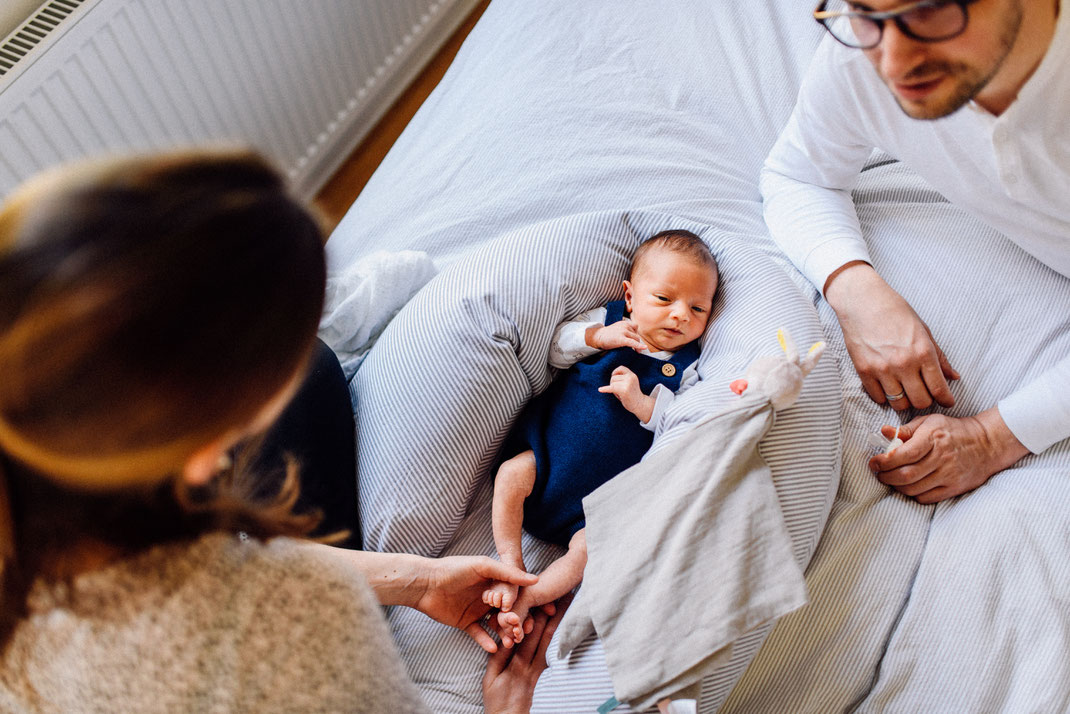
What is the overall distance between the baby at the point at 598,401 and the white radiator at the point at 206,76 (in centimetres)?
54

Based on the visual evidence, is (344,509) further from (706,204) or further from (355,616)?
(706,204)

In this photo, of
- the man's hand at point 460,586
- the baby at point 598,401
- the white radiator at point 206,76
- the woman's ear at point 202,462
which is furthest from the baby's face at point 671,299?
the woman's ear at point 202,462

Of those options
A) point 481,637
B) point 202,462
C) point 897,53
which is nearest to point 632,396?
point 481,637

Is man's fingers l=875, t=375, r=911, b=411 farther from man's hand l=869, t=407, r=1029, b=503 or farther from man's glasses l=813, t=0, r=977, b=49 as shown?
man's glasses l=813, t=0, r=977, b=49

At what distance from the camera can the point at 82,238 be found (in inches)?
19.7

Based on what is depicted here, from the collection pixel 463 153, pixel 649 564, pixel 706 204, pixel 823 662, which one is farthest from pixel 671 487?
pixel 463 153

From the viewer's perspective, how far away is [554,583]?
1.03m

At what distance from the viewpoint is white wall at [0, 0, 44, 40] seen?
1.35 m

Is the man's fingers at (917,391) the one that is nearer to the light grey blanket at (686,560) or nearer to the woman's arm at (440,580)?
the light grey blanket at (686,560)

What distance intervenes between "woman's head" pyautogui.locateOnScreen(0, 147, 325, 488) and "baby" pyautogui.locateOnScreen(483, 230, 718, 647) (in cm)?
57

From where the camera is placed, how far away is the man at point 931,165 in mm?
826

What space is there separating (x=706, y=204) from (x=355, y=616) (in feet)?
3.17

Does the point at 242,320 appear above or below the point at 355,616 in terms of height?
above

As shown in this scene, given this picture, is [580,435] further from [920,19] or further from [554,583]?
[920,19]
